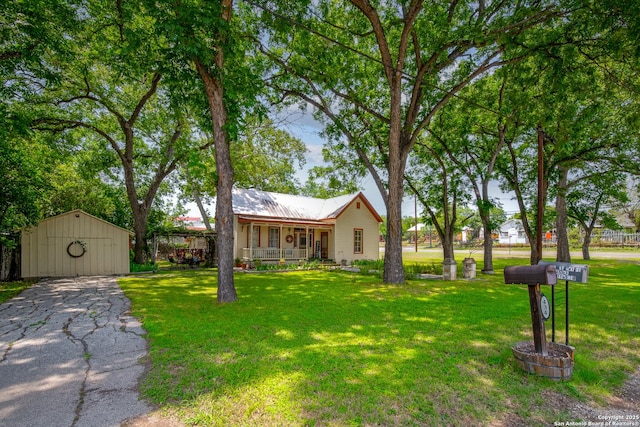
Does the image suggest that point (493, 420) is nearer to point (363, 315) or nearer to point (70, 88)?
point (363, 315)

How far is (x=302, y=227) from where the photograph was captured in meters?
19.7

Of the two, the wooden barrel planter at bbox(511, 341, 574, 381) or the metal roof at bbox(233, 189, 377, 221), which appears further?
the metal roof at bbox(233, 189, 377, 221)

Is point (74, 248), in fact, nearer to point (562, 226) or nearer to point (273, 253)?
point (273, 253)

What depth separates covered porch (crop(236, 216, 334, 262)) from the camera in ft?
57.4

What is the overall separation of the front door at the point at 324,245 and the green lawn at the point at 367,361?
13461 mm

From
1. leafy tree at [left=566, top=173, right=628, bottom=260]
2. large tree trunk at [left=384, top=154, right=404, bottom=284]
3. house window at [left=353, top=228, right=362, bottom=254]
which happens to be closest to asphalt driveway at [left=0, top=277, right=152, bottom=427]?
large tree trunk at [left=384, top=154, right=404, bottom=284]

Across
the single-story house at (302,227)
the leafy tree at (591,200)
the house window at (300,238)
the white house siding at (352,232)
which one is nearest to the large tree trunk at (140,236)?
the single-story house at (302,227)

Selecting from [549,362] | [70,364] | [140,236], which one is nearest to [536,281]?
[549,362]

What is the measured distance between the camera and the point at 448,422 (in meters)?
2.50

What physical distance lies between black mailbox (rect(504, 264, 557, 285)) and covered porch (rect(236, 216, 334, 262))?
Answer: 48.5 feet

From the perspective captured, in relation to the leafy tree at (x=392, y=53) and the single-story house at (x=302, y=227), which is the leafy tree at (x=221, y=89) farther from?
the single-story house at (x=302, y=227)

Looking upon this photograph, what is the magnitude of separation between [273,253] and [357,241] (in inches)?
258

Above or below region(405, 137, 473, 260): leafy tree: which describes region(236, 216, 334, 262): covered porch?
below

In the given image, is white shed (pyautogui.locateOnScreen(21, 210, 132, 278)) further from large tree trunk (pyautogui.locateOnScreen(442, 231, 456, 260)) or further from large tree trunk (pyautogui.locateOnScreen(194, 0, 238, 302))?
large tree trunk (pyautogui.locateOnScreen(442, 231, 456, 260))
